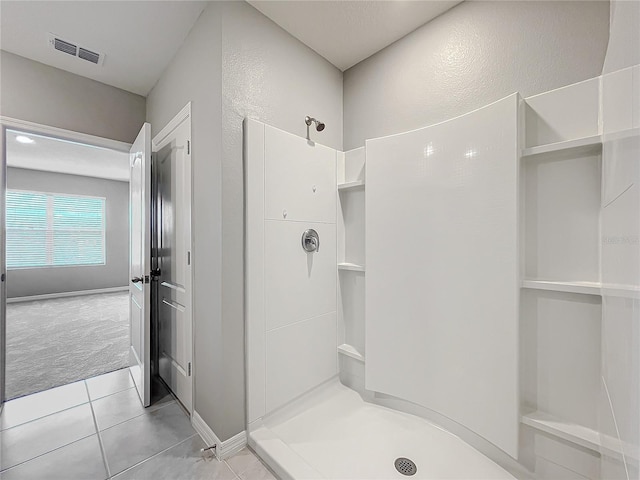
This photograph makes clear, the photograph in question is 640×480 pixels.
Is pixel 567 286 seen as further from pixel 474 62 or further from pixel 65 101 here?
pixel 65 101

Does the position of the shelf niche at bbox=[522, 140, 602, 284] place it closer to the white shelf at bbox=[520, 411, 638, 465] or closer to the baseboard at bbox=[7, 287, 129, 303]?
the white shelf at bbox=[520, 411, 638, 465]

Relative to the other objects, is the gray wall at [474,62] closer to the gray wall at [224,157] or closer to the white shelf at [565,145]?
the white shelf at [565,145]

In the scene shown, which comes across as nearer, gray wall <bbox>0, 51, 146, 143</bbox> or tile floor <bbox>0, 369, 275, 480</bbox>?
tile floor <bbox>0, 369, 275, 480</bbox>

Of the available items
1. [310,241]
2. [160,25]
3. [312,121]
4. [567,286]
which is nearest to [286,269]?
[310,241]

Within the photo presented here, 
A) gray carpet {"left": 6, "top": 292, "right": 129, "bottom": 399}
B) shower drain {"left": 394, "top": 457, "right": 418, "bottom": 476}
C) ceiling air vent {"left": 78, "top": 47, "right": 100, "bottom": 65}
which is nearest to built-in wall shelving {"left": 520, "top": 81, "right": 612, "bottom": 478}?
shower drain {"left": 394, "top": 457, "right": 418, "bottom": 476}

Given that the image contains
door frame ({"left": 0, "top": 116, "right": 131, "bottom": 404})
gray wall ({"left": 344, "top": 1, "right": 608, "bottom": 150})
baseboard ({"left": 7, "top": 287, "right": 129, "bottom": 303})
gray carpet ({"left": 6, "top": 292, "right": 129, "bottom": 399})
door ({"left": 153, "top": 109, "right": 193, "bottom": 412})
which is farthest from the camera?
baseboard ({"left": 7, "top": 287, "right": 129, "bottom": 303})

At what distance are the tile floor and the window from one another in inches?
199

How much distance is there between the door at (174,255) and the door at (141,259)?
15cm

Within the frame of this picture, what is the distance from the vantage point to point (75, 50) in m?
1.97

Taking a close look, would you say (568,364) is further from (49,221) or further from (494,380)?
(49,221)

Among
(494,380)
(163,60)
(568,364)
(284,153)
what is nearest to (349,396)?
(494,380)

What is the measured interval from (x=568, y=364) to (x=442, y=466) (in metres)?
0.81

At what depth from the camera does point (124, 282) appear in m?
6.55

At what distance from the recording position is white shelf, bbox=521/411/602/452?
1.14m
